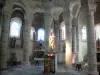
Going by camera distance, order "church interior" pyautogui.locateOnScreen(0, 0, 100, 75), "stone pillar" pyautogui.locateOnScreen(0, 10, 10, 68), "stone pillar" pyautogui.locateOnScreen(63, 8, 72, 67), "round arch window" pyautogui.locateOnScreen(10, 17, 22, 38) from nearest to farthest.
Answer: "stone pillar" pyautogui.locateOnScreen(0, 10, 10, 68)
"church interior" pyautogui.locateOnScreen(0, 0, 100, 75)
"stone pillar" pyautogui.locateOnScreen(63, 8, 72, 67)
"round arch window" pyautogui.locateOnScreen(10, 17, 22, 38)

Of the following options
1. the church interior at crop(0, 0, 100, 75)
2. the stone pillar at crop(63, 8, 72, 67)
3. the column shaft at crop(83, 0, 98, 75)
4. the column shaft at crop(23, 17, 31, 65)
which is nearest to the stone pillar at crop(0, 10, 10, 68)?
the church interior at crop(0, 0, 100, 75)

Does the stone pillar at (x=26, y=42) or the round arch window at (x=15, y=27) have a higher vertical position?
the round arch window at (x=15, y=27)

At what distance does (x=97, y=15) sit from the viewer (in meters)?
30.1

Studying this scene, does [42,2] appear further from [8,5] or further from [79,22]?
[79,22]

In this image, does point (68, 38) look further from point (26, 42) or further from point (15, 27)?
point (15, 27)

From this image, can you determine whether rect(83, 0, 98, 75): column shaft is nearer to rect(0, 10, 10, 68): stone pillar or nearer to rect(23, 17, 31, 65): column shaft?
rect(0, 10, 10, 68): stone pillar

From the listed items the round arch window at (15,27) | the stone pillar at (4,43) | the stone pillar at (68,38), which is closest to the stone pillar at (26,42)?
the stone pillar at (4,43)

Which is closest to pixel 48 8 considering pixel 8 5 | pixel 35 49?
pixel 8 5

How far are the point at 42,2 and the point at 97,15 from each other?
1167 cm

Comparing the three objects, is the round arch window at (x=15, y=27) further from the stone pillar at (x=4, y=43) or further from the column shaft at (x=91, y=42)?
the column shaft at (x=91, y=42)

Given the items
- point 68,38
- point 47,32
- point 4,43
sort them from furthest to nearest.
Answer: point 47,32 → point 68,38 → point 4,43

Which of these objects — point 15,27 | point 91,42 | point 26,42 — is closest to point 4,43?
point 26,42

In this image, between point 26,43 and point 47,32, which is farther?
point 47,32

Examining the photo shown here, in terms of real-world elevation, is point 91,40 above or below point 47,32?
below
